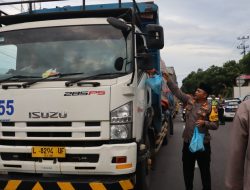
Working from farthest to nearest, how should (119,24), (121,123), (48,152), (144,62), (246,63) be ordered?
1. (246,63)
2. (144,62)
3. (119,24)
4. (48,152)
5. (121,123)

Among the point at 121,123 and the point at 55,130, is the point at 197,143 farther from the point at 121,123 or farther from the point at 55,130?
the point at 55,130

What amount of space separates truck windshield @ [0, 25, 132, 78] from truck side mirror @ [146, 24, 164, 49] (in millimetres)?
359

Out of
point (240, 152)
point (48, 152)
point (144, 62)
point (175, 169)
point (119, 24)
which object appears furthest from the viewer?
point (175, 169)

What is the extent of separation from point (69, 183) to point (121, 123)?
959mm

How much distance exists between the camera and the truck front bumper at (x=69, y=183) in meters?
5.24

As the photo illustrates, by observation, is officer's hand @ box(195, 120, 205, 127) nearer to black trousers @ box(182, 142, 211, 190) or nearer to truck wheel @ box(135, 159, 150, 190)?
black trousers @ box(182, 142, 211, 190)

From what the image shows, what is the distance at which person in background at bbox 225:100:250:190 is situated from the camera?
9.52 ft

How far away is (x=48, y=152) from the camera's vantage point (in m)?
5.43

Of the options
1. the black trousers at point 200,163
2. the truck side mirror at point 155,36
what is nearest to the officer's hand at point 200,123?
the black trousers at point 200,163

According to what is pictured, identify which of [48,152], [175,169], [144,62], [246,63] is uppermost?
[144,62]

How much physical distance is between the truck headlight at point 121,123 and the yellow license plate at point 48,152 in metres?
0.66

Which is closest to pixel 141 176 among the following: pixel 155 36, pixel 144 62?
pixel 144 62

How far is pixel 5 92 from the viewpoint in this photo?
561 centimetres

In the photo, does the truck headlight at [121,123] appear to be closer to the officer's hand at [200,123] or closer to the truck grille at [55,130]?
the truck grille at [55,130]
